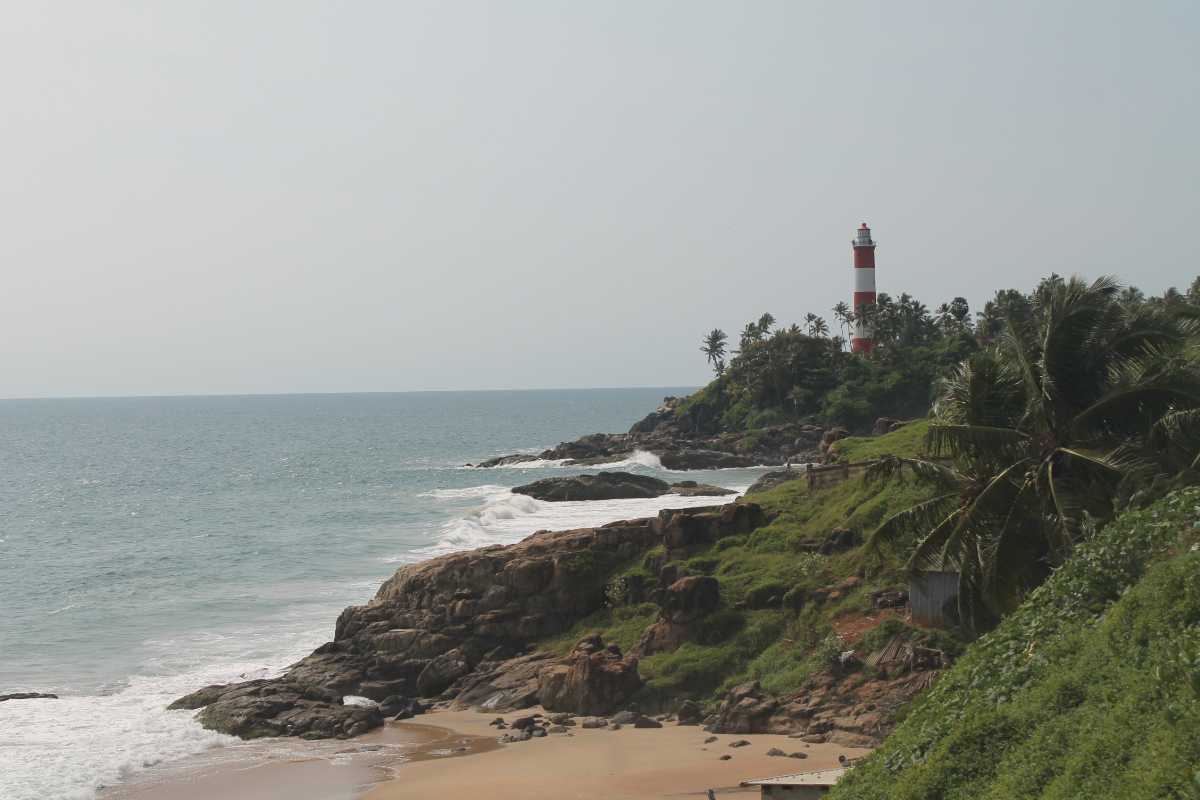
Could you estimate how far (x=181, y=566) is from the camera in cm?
5562

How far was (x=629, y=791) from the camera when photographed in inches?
868

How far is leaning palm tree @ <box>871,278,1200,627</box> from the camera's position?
58.1 ft

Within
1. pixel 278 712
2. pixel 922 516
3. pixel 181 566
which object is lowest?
pixel 278 712

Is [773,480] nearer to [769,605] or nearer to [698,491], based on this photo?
[698,491]

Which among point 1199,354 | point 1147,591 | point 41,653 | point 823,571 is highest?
point 1199,354

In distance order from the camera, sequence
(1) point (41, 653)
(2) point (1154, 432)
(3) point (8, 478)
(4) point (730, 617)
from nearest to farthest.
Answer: (2) point (1154, 432) → (4) point (730, 617) → (1) point (41, 653) → (3) point (8, 478)

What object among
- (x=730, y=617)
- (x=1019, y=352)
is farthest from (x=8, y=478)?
(x=1019, y=352)

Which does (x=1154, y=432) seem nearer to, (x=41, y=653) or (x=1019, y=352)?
(x=1019, y=352)

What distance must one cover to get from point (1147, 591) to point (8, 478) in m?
119

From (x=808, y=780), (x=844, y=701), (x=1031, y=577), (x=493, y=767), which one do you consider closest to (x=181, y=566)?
(x=493, y=767)

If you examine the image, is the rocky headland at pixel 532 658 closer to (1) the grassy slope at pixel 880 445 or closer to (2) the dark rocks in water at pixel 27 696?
(2) the dark rocks in water at pixel 27 696

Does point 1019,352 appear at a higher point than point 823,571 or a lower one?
higher

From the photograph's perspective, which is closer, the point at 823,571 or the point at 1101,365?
the point at 1101,365

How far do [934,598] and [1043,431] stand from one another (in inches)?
341
